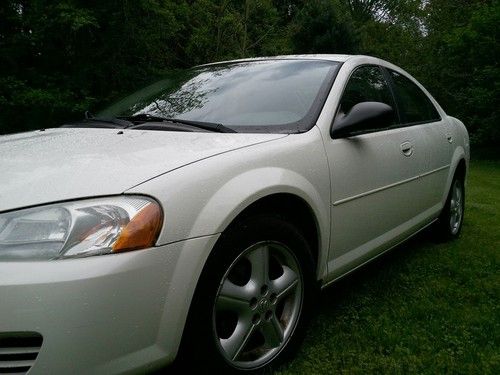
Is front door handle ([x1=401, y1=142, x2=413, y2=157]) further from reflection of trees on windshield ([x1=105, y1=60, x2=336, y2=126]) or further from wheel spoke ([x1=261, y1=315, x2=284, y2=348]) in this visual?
wheel spoke ([x1=261, y1=315, x2=284, y2=348])

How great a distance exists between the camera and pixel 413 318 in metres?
2.55

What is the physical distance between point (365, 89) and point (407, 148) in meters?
0.46

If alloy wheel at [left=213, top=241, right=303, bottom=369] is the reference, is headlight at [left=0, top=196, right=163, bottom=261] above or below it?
above

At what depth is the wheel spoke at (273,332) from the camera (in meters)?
1.96

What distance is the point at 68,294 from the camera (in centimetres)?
134

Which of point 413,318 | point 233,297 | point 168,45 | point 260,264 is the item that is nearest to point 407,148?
point 413,318

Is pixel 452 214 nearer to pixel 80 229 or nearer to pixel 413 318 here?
pixel 413 318

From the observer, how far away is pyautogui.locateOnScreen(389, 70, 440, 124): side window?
Answer: 10.8ft

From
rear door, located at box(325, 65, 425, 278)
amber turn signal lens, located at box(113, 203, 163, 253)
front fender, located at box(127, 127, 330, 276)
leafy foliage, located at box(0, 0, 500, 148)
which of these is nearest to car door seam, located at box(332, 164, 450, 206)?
rear door, located at box(325, 65, 425, 278)

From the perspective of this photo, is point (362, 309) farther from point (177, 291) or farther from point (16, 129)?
point (16, 129)

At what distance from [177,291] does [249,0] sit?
13.7 m

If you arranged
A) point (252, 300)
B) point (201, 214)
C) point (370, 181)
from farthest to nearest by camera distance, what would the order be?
point (370, 181)
point (252, 300)
point (201, 214)

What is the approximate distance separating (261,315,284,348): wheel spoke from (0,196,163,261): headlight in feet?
2.37

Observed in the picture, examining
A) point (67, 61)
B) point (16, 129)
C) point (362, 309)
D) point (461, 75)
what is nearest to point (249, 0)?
point (67, 61)
